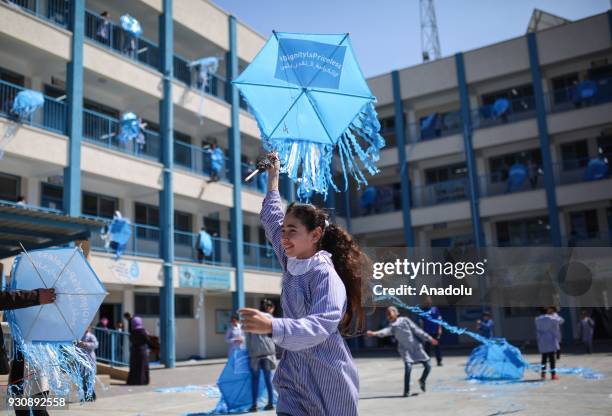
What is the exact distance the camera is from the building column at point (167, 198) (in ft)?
78.2

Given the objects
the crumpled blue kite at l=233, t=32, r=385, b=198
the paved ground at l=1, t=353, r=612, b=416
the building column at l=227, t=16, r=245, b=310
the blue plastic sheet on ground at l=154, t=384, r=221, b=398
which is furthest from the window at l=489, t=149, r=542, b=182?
the crumpled blue kite at l=233, t=32, r=385, b=198

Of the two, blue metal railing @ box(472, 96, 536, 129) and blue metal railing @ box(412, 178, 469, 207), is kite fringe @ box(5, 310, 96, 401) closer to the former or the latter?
blue metal railing @ box(412, 178, 469, 207)

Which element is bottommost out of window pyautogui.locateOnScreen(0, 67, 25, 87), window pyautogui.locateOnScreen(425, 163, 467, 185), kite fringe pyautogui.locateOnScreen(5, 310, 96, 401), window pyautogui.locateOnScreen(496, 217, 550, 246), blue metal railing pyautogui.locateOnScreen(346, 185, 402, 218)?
kite fringe pyautogui.locateOnScreen(5, 310, 96, 401)

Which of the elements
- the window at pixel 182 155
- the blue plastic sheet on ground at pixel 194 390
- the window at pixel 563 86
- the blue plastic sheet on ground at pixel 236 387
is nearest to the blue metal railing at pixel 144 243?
the window at pixel 182 155

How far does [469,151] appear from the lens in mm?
32312

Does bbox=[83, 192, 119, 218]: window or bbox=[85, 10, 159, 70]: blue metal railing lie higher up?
bbox=[85, 10, 159, 70]: blue metal railing

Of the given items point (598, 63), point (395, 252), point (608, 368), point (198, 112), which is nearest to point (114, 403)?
point (395, 252)

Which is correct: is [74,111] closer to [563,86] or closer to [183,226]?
[183,226]

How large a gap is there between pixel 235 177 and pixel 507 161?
14.6 m

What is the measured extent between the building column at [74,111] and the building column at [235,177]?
8671 millimetres

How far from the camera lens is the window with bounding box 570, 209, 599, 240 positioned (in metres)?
30.9

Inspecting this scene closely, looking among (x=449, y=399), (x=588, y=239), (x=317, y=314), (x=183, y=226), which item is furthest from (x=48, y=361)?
(x=588, y=239)

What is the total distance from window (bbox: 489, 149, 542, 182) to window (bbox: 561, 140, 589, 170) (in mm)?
1182

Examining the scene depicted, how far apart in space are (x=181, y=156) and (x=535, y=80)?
17.5m
